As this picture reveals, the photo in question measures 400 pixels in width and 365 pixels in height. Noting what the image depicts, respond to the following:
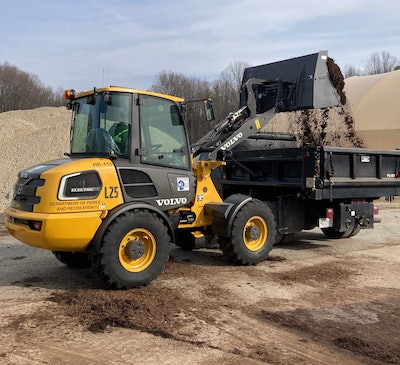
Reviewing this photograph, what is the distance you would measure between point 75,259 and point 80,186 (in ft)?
6.48

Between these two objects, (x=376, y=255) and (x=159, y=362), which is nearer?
(x=159, y=362)

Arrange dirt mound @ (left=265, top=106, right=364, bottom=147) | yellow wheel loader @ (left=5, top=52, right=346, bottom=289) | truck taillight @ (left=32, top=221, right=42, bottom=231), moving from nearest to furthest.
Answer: truck taillight @ (left=32, top=221, right=42, bottom=231), yellow wheel loader @ (left=5, top=52, right=346, bottom=289), dirt mound @ (left=265, top=106, right=364, bottom=147)

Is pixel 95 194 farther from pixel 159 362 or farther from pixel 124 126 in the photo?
pixel 159 362

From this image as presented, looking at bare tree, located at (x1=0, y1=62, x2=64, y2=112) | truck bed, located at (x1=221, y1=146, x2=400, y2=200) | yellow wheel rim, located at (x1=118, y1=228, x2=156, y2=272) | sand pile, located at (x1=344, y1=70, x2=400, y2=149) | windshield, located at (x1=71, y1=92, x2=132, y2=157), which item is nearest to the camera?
yellow wheel rim, located at (x1=118, y1=228, x2=156, y2=272)

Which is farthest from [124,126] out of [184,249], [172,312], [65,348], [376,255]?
[376,255]

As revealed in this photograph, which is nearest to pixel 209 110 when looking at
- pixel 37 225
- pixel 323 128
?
pixel 37 225

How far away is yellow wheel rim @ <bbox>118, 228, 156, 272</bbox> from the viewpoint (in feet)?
18.8

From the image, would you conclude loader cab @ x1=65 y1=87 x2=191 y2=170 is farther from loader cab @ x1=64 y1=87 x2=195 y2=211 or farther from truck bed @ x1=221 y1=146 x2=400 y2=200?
truck bed @ x1=221 y1=146 x2=400 y2=200

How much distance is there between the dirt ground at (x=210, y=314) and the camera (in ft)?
13.2

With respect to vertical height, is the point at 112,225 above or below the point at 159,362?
above

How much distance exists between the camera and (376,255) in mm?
8219

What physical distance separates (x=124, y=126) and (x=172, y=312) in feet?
8.10

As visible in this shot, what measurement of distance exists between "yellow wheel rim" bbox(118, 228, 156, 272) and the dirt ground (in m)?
0.34

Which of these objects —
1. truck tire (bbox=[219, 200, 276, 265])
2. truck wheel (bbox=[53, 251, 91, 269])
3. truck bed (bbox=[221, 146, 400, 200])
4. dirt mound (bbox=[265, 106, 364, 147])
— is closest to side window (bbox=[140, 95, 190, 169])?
truck tire (bbox=[219, 200, 276, 265])
